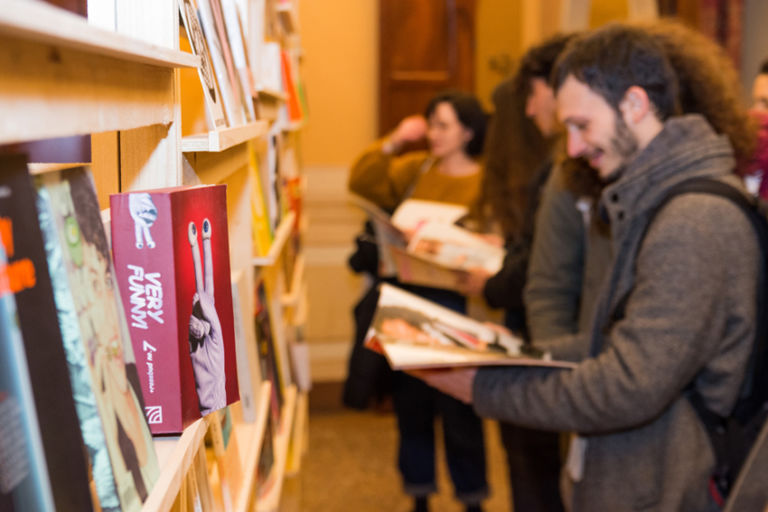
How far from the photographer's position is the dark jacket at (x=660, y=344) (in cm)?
136

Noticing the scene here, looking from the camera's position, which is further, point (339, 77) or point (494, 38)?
point (494, 38)

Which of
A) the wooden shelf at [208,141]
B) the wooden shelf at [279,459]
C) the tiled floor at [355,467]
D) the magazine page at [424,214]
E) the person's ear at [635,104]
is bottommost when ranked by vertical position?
the tiled floor at [355,467]

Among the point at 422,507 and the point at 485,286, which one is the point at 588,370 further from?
the point at 422,507

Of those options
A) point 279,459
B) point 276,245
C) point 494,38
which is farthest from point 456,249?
point 494,38

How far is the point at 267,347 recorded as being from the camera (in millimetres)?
1820

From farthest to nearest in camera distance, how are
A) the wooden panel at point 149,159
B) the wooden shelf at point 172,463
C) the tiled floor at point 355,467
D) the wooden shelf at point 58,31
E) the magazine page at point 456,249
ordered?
A: the tiled floor at point 355,467, the magazine page at point 456,249, the wooden panel at point 149,159, the wooden shelf at point 172,463, the wooden shelf at point 58,31

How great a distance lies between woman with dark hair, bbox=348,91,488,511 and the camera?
9.81 ft

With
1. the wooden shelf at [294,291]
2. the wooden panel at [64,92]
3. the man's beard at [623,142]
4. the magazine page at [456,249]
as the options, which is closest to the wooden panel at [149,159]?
the wooden panel at [64,92]

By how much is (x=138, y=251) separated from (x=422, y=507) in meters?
2.67

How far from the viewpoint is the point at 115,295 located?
2.21 feet

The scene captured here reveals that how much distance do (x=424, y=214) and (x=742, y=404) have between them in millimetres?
1561

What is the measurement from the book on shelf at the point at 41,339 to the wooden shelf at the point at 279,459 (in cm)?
111

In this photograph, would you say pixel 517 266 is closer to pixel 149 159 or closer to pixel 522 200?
pixel 522 200

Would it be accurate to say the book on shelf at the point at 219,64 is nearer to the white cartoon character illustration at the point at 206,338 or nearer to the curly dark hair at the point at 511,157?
the white cartoon character illustration at the point at 206,338
